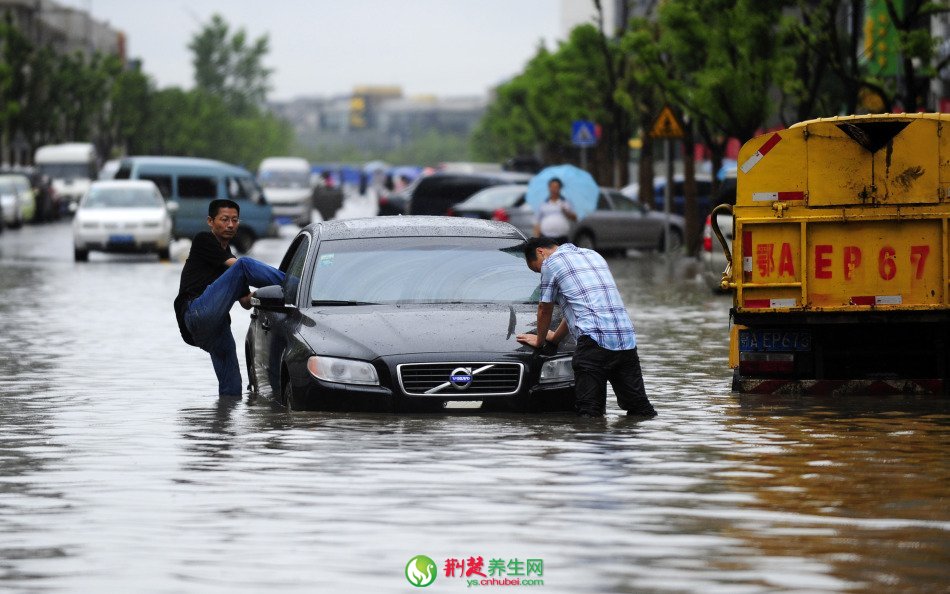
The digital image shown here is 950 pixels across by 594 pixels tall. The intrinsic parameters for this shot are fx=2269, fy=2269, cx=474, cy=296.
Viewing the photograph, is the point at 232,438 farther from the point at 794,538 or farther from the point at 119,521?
the point at 794,538

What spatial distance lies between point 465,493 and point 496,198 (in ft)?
117

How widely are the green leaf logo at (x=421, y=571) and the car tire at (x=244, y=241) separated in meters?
38.1

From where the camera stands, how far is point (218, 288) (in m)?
14.9

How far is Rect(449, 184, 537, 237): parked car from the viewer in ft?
147

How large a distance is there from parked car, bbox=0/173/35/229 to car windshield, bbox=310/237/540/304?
48.0m

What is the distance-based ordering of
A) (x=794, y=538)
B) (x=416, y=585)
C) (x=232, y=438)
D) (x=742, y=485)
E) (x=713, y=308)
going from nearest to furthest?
(x=416, y=585) < (x=794, y=538) < (x=742, y=485) < (x=232, y=438) < (x=713, y=308)

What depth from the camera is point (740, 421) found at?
1408 centimetres

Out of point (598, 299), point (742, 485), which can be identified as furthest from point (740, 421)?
point (742, 485)

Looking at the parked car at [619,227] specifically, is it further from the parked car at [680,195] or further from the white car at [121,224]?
the white car at [121,224]

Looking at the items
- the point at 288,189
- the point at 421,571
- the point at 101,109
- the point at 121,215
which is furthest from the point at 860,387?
the point at 101,109

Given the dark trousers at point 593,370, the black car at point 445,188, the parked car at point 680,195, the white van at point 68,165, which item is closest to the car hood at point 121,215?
the black car at point 445,188

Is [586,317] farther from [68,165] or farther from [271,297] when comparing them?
[68,165]

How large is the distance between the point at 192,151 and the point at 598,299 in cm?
14026

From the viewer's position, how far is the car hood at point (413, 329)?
13180 millimetres
